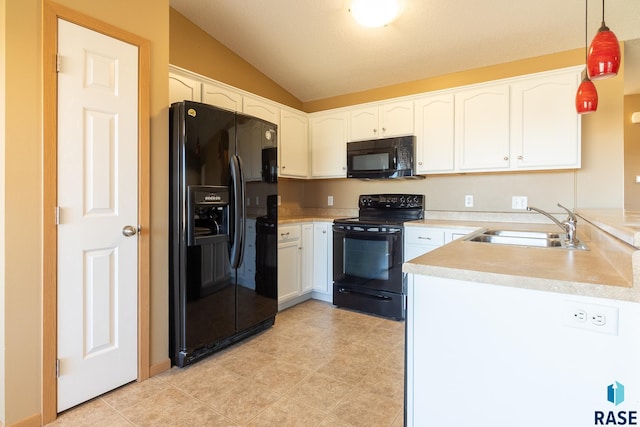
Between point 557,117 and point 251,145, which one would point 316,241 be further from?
point 557,117

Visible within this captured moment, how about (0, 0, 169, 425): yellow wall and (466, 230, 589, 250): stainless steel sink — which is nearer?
(0, 0, 169, 425): yellow wall

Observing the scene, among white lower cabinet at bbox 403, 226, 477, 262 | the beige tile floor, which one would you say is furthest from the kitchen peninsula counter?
white lower cabinet at bbox 403, 226, 477, 262

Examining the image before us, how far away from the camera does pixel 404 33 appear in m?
2.81

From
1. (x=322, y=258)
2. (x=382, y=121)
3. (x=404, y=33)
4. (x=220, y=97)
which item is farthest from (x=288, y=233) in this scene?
(x=404, y=33)

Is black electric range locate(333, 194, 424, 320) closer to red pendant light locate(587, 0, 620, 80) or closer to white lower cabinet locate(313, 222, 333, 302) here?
white lower cabinet locate(313, 222, 333, 302)

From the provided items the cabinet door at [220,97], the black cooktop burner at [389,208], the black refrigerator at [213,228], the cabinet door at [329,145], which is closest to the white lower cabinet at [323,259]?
the black cooktop burner at [389,208]

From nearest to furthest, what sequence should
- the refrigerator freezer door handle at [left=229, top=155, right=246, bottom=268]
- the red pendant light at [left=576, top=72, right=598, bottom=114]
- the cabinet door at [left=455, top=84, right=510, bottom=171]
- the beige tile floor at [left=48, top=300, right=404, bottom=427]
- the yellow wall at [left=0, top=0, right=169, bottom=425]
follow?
the yellow wall at [left=0, top=0, right=169, bottom=425]
the beige tile floor at [left=48, top=300, right=404, bottom=427]
the red pendant light at [left=576, top=72, right=598, bottom=114]
the refrigerator freezer door handle at [left=229, top=155, right=246, bottom=268]
the cabinet door at [left=455, top=84, right=510, bottom=171]

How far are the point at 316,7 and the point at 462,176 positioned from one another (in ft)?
6.70

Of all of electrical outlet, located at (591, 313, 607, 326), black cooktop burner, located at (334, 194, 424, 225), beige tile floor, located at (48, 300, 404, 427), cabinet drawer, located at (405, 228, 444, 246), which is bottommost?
beige tile floor, located at (48, 300, 404, 427)

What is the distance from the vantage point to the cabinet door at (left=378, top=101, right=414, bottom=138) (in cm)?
323

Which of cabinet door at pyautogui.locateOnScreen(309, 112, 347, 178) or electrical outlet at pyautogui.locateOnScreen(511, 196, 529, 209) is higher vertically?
cabinet door at pyautogui.locateOnScreen(309, 112, 347, 178)

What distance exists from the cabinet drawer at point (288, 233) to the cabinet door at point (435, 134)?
135 centimetres

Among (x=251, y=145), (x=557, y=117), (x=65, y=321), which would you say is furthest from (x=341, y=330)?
(x=557, y=117)

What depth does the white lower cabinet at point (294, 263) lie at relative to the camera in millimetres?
3164
